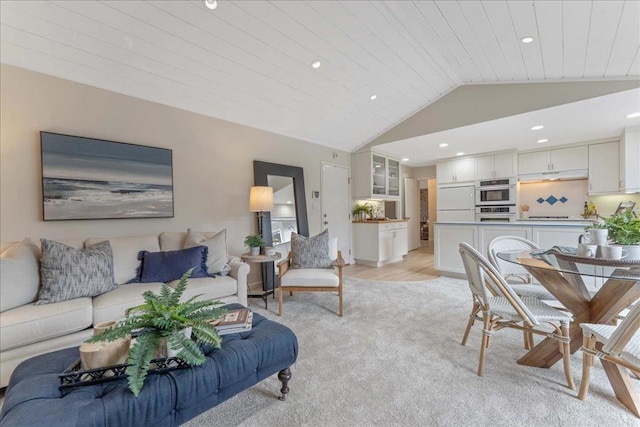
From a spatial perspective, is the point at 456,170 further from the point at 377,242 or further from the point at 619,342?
the point at 619,342

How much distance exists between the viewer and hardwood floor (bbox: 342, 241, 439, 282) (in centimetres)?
466

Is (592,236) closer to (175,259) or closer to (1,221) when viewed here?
(175,259)

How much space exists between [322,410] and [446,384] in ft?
2.79

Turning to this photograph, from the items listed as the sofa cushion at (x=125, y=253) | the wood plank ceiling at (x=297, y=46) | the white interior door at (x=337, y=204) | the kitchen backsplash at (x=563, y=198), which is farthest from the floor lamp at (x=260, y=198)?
the kitchen backsplash at (x=563, y=198)

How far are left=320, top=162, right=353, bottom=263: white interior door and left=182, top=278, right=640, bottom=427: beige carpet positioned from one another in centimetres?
273

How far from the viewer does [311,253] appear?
3465mm

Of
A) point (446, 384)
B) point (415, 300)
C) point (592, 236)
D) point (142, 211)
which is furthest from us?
point (415, 300)

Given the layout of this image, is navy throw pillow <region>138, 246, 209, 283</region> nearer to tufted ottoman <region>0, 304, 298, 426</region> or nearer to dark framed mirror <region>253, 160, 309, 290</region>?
tufted ottoman <region>0, 304, 298, 426</region>

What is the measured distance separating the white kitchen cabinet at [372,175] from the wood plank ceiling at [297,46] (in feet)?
6.11

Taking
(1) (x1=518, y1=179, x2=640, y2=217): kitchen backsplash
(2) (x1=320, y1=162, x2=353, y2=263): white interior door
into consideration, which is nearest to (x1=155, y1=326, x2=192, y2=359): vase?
(2) (x1=320, y1=162, x2=353, y2=263): white interior door

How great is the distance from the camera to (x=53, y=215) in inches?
99.7

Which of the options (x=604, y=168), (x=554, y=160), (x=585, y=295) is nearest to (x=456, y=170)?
(x=554, y=160)

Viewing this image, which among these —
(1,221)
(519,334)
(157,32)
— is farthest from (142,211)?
(519,334)

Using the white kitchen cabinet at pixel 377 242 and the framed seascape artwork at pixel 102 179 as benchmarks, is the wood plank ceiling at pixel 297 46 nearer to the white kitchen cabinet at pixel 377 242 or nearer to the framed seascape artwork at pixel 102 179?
the framed seascape artwork at pixel 102 179
